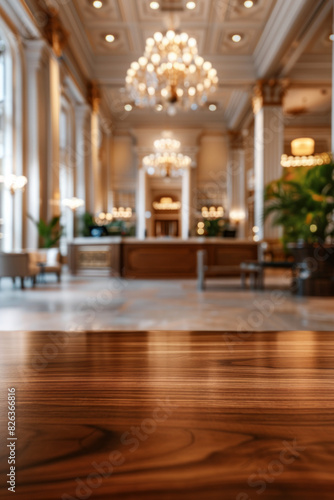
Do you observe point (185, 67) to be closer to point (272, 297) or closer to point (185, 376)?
point (272, 297)

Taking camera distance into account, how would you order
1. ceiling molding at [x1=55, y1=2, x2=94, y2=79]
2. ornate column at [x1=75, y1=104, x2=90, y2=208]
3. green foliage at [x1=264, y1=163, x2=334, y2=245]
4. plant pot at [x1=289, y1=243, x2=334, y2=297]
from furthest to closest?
1. ornate column at [x1=75, y1=104, x2=90, y2=208]
2. ceiling molding at [x1=55, y1=2, x2=94, y2=79]
3. plant pot at [x1=289, y1=243, x2=334, y2=297]
4. green foliage at [x1=264, y1=163, x2=334, y2=245]

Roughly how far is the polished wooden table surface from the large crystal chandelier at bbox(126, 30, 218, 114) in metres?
9.16

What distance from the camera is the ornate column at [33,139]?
32.4 ft

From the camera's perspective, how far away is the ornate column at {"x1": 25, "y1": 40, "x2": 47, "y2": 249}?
32.4ft

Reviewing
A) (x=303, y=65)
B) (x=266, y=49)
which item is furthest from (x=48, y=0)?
(x=303, y=65)

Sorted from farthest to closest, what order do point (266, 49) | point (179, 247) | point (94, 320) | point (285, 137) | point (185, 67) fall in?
point (285, 137), point (266, 49), point (179, 247), point (185, 67), point (94, 320)

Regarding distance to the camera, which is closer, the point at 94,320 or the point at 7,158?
the point at 94,320

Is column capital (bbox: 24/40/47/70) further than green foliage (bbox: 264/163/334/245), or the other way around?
column capital (bbox: 24/40/47/70)

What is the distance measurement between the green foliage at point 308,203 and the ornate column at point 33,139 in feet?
19.1

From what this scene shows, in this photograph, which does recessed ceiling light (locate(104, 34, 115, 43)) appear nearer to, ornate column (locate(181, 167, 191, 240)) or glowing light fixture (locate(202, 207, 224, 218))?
ornate column (locate(181, 167, 191, 240))

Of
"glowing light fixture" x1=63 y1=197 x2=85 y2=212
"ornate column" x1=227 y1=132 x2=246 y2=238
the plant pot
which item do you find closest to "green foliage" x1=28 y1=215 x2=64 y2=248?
"glowing light fixture" x1=63 y1=197 x2=85 y2=212

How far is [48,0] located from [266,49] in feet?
20.8

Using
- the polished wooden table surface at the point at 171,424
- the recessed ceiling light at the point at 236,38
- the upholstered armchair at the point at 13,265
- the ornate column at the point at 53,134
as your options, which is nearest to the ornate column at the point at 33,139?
the ornate column at the point at 53,134

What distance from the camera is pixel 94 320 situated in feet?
13.9
